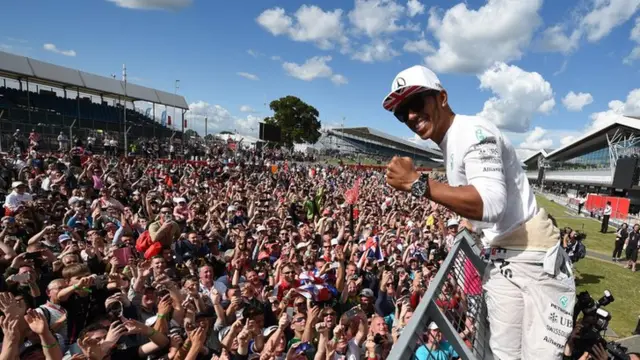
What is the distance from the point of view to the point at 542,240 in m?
2.04

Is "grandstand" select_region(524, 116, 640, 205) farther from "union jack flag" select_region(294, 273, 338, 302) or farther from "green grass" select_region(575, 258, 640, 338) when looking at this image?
"union jack flag" select_region(294, 273, 338, 302)

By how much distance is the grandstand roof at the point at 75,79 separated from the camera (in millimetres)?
31734

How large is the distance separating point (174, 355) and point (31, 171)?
12421 millimetres

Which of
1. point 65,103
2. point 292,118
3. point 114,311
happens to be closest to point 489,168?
point 114,311

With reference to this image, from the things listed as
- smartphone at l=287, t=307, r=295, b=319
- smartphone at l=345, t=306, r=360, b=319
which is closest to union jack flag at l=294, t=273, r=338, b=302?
smartphone at l=287, t=307, r=295, b=319

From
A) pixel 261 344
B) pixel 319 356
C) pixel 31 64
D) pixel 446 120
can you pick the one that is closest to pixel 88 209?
pixel 261 344

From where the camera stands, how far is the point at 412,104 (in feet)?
6.54

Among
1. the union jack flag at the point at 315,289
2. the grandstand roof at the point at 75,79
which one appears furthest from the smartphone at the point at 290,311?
the grandstand roof at the point at 75,79

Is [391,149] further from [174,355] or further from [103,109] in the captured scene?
[174,355]

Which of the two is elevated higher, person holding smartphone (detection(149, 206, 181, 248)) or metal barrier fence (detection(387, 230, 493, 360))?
metal barrier fence (detection(387, 230, 493, 360))

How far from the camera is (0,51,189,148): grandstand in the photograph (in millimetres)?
25669

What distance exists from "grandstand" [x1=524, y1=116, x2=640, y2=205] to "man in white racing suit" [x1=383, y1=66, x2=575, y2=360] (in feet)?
145

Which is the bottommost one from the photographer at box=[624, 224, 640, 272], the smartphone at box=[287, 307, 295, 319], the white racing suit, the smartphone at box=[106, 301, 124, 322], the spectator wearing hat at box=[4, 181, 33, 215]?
the photographer at box=[624, 224, 640, 272]

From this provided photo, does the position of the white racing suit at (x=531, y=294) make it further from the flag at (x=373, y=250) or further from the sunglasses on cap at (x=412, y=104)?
the flag at (x=373, y=250)
